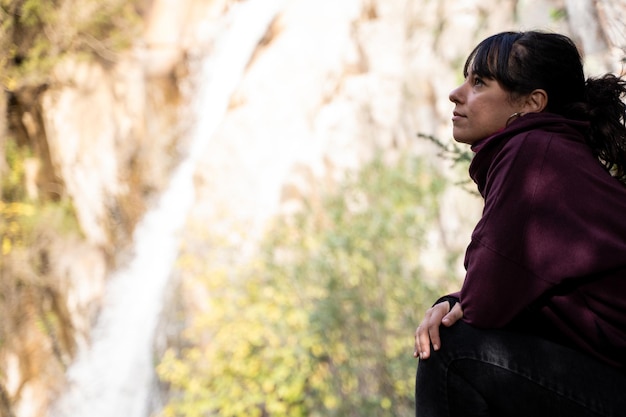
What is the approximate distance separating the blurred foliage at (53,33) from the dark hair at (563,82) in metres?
6.01

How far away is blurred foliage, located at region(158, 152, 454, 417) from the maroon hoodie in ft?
9.41

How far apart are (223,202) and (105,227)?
2356 millimetres

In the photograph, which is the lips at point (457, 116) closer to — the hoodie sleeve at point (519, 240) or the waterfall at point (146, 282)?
the hoodie sleeve at point (519, 240)

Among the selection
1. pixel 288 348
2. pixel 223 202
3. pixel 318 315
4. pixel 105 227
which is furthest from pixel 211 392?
pixel 105 227

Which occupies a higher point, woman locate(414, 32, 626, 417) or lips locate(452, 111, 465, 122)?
lips locate(452, 111, 465, 122)

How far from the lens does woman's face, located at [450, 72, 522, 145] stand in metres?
1.56

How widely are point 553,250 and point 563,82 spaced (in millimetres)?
455

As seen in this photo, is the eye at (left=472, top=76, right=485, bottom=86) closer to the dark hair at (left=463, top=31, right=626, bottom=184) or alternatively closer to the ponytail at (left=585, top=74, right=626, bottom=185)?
the dark hair at (left=463, top=31, right=626, bottom=184)

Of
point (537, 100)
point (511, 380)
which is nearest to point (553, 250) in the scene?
point (511, 380)

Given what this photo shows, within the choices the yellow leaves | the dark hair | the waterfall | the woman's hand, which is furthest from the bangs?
the yellow leaves

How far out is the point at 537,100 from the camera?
152 cm

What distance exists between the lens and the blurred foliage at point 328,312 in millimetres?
4480

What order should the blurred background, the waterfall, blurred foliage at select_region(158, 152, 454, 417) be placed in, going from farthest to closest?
the waterfall, the blurred background, blurred foliage at select_region(158, 152, 454, 417)

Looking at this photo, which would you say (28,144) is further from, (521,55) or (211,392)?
(521,55)
